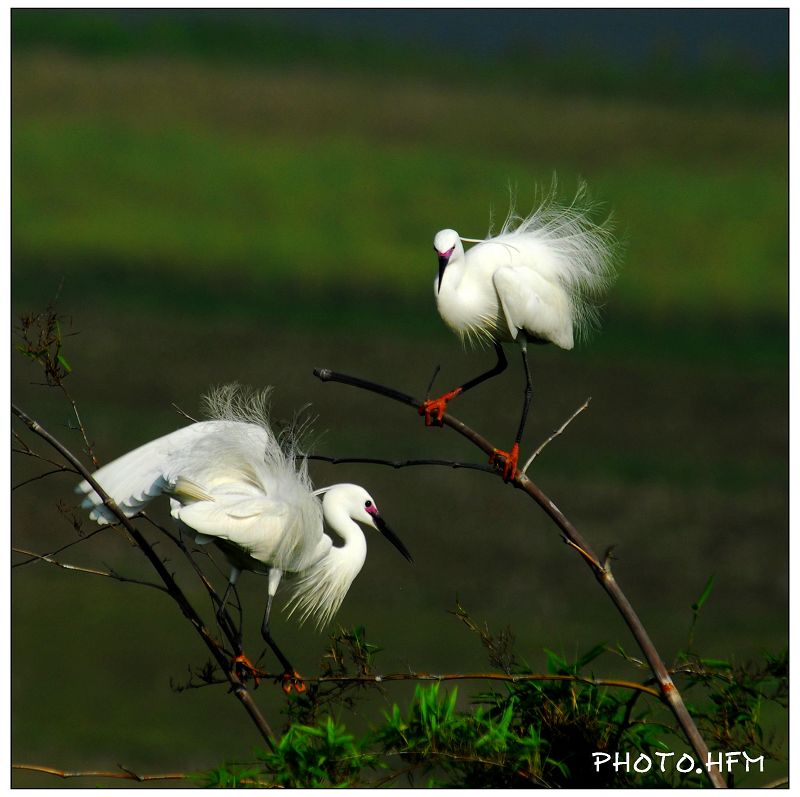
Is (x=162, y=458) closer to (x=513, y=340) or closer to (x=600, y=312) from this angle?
(x=513, y=340)

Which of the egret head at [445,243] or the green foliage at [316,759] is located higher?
the egret head at [445,243]

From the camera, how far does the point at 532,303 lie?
2.51 m

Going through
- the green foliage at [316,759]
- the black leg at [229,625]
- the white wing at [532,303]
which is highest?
the white wing at [532,303]

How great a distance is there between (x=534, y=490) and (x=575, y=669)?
1.56 ft

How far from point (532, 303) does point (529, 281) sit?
0.16 ft

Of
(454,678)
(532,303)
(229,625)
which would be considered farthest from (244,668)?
(532,303)

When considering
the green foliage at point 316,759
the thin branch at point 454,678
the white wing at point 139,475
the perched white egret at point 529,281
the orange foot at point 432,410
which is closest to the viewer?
the thin branch at point 454,678

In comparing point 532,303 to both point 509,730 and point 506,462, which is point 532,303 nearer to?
point 506,462

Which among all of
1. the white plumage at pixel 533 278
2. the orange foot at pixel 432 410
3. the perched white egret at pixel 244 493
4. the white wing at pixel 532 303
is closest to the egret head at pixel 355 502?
the perched white egret at pixel 244 493

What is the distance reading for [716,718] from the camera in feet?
7.01

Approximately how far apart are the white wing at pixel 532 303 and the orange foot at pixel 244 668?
3.00ft

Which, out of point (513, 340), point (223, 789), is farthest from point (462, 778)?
point (513, 340)

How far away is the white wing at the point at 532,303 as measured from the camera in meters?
2.48

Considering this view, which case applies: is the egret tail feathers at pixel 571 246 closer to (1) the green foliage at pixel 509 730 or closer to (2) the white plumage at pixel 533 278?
(2) the white plumage at pixel 533 278
